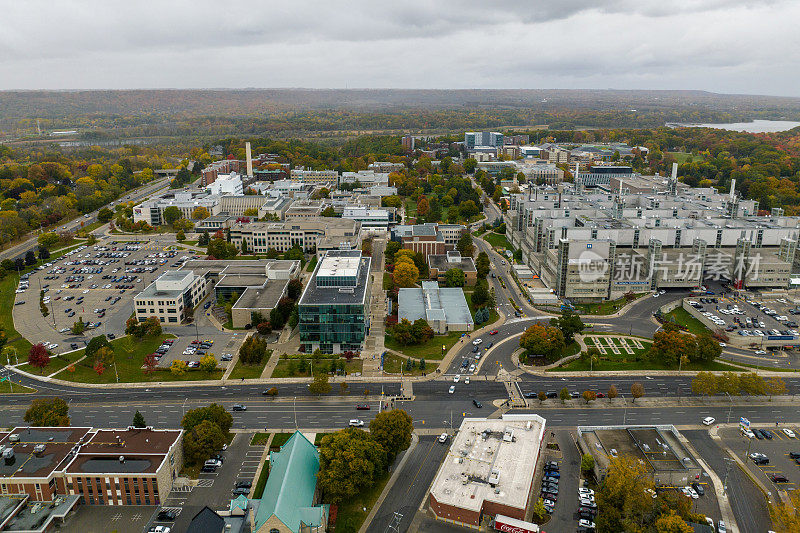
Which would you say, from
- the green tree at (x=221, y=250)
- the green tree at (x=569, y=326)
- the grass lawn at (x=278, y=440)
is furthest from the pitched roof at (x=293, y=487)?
the green tree at (x=221, y=250)

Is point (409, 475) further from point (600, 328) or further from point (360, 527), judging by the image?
point (600, 328)

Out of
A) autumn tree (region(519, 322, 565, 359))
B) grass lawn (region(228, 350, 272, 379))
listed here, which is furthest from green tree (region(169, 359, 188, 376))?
autumn tree (region(519, 322, 565, 359))

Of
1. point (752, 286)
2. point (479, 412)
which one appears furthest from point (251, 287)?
point (752, 286)

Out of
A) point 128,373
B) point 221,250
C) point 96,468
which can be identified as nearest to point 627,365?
point 96,468

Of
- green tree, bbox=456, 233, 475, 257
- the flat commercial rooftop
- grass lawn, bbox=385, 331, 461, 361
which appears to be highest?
green tree, bbox=456, 233, 475, 257

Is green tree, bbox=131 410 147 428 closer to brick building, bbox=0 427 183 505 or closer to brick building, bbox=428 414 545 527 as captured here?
brick building, bbox=0 427 183 505

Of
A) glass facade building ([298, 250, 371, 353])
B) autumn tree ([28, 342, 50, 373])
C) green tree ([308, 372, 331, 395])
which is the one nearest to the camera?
green tree ([308, 372, 331, 395])

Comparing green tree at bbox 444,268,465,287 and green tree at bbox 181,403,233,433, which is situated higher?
green tree at bbox 444,268,465,287

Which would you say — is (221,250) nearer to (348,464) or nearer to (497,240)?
(497,240)
